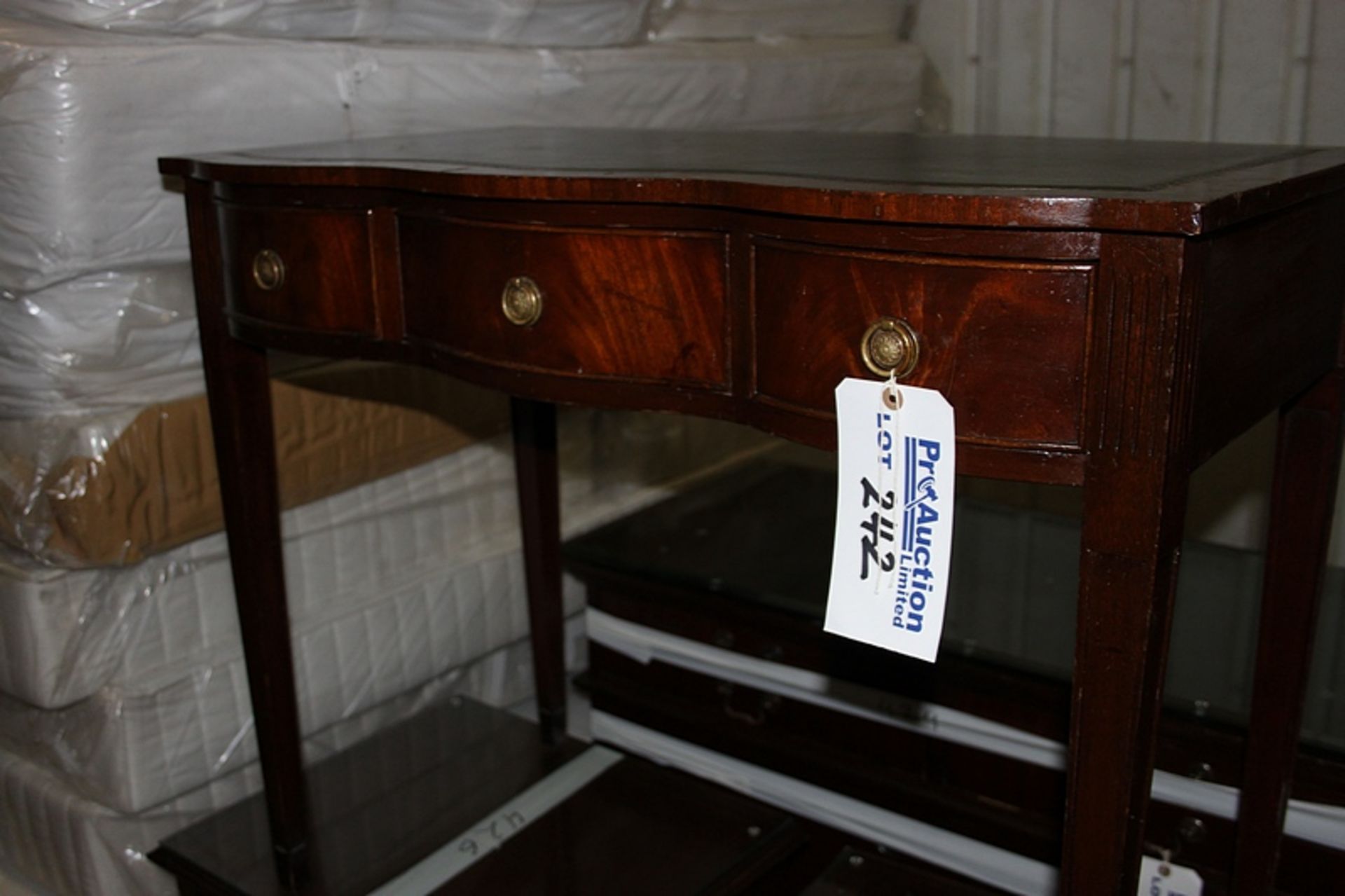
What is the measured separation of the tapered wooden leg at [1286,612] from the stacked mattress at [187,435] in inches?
30.6

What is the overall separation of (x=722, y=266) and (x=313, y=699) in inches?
29.0

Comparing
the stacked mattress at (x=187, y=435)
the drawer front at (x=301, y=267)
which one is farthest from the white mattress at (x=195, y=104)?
the drawer front at (x=301, y=267)

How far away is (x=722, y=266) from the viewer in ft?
2.58

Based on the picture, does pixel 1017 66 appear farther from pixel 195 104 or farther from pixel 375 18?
pixel 195 104

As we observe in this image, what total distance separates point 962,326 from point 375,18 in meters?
0.79

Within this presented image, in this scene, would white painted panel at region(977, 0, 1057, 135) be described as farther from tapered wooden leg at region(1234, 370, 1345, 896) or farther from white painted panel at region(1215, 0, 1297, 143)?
tapered wooden leg at region(1234, 370, 1345, 896)

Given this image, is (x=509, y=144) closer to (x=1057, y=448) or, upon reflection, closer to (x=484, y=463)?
(x=484, y=463)

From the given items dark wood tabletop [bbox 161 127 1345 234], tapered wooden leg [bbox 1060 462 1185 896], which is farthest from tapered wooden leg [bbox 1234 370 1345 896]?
tapered wooden leg [bbox 1060 462 1185 896]

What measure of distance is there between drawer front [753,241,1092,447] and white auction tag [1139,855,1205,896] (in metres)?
0.54

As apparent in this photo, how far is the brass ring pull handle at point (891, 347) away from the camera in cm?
70

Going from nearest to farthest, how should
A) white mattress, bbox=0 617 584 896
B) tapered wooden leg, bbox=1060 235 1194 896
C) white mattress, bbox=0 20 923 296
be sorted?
1. tapered wooden leg, bbox=1060 235 1194 896
2. white mattress, bbox=0 20 923 296
3. white mattress, bbox=0 617 584 896

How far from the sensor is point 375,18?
1261 mm

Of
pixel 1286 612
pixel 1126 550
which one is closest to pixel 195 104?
pixel 1126 550

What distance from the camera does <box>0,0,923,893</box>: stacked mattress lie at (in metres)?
1.09
